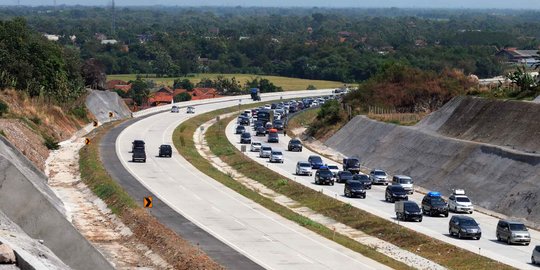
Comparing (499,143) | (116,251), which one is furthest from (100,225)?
(499,143)

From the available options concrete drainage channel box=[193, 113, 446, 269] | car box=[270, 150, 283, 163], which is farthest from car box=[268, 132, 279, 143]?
car box=[270, 150, 283, 163]

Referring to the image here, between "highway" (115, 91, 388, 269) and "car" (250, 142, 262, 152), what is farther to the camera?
"car" (250, 142, 262, 152)

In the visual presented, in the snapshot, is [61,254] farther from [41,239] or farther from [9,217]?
[9,217]

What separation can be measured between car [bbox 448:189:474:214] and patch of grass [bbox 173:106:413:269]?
8279 millimetres

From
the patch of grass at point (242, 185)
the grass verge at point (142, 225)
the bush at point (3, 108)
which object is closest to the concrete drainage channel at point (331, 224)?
the patch of grass at point (242, 185)

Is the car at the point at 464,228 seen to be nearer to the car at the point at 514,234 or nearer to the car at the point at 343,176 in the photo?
the car at the point at 514,234

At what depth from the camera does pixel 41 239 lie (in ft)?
155

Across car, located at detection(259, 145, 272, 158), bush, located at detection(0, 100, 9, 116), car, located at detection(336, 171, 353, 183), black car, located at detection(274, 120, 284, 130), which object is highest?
bush, located at detection(0, 100, 9, 116)

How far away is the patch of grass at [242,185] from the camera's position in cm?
5234

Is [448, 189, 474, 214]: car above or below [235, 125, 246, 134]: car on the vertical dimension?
above

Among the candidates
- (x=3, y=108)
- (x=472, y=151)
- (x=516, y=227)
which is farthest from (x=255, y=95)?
(x=516, y=227)

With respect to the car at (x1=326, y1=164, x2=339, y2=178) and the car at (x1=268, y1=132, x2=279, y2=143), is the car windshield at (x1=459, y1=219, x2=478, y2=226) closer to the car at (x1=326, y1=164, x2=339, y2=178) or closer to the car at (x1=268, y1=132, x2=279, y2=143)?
the car at (x1=326, y1=164, x2=339, y2=178)

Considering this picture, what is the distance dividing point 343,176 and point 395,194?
455 inches

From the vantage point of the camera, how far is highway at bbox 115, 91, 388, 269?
48.6 meters
